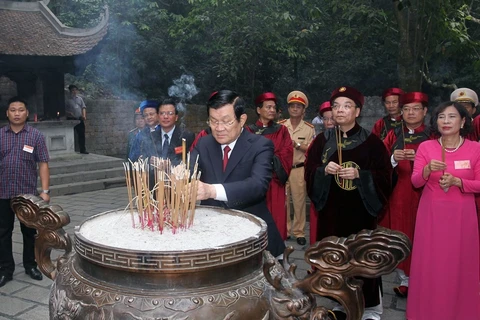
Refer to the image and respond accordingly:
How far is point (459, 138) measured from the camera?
3430 millimetres

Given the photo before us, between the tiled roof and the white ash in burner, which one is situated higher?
the tiled roof

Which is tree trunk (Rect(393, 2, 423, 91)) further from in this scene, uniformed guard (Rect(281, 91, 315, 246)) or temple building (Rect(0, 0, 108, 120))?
temple building (Rect(0, 0, 108, 120))

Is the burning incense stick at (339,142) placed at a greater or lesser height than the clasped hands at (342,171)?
greater

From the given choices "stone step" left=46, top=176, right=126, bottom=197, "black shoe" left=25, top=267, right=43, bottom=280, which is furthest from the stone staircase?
"black shoe" left=25, top=267, right=43, bottom=280

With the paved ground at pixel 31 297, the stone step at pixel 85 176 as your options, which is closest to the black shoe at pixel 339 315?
the paved ground at pixel 31 297

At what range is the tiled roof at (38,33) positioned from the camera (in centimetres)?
1005

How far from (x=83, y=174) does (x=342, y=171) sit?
8.01m

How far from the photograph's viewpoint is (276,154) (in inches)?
201

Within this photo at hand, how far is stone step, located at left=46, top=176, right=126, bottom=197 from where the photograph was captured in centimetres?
913

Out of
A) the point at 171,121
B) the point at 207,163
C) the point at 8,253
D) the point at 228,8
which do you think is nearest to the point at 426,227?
the point at 207,163

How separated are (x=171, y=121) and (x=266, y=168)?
7.94 ft

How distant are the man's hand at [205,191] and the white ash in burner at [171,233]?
0.42 feet

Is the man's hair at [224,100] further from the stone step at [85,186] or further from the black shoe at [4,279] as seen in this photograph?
the stone step at [85,186]

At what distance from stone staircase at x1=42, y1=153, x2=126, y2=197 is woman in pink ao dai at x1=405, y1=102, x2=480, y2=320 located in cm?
740
